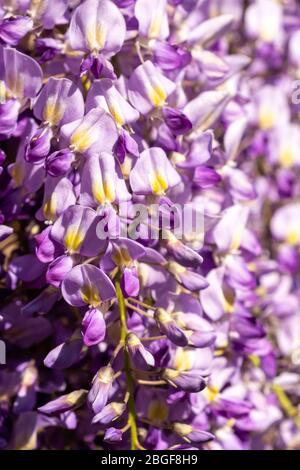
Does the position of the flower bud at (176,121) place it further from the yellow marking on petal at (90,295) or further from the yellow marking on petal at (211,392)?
the yellow marking on petal at (211,392)

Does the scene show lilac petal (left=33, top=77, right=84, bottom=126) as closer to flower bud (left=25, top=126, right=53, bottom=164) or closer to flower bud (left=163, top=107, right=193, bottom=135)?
flower bud (left=25, top=126, right=53, bottom=164)

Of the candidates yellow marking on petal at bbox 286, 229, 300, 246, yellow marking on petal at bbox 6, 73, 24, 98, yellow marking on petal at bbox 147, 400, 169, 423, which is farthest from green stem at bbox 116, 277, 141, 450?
yellow marking on petal at bbox 286, 229, 300, 246

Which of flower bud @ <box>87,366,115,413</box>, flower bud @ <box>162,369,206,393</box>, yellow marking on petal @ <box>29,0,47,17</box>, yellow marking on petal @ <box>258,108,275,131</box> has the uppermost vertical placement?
yellow marking on petal @ <box>29,0,47,17</box>

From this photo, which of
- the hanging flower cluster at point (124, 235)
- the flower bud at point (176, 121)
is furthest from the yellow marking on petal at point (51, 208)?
the flower bud at point (176, 121)

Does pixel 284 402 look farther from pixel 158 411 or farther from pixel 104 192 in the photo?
pixel 104 192

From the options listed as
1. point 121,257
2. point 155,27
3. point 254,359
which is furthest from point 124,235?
point 254,359
